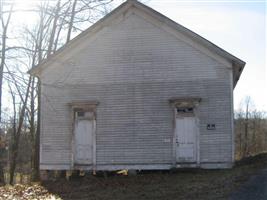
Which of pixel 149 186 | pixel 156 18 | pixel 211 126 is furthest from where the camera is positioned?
pixel 156 18

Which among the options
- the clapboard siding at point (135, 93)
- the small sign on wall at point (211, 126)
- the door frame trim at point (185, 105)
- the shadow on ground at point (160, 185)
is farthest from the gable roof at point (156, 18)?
the shadow on ground at point (160, 185)

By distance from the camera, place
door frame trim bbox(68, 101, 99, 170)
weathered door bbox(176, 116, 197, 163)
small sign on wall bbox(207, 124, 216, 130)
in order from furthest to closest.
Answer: door frame trim bbox(68, 101, 99, 170), weathered door bbox(176, 116, 197, 163), small sign on wall bbox(207, 124, 216, 130)

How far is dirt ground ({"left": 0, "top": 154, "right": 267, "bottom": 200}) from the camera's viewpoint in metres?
14.4

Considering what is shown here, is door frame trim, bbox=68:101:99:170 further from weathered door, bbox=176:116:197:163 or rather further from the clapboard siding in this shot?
weathered door, bbox=176:116:197:163

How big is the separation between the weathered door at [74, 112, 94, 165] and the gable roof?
9.64 ft

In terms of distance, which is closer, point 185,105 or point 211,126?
point 211,126

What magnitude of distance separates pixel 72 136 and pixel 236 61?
292 inches

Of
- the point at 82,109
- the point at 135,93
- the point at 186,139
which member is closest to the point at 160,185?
the point at 186,139

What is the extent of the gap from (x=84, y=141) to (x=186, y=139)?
4256 mm

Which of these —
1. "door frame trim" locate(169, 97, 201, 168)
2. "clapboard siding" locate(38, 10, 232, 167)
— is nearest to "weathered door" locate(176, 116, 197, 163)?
"door frame trim" locate(169, 97, 201, 168)

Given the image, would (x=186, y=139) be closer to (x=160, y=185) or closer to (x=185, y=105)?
(x=185, y=105)

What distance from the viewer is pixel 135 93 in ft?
64.2

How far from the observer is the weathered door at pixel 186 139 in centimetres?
1905

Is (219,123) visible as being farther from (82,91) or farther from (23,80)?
(23,80)
